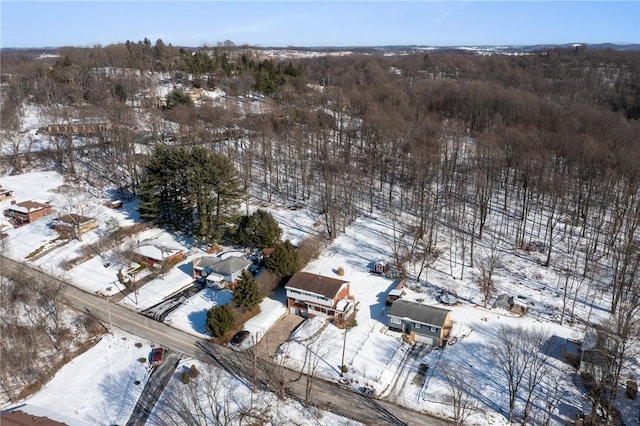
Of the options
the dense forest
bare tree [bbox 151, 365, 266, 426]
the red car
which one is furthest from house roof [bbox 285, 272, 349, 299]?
the red car

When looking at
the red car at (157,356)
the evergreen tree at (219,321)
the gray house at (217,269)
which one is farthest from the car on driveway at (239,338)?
the gray house at (217,269)

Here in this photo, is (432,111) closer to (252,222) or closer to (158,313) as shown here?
(252,222)

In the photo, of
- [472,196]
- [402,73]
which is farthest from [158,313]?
[402,73]

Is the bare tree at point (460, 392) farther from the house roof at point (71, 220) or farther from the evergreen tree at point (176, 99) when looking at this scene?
the evergreen tree at point (176, 99)

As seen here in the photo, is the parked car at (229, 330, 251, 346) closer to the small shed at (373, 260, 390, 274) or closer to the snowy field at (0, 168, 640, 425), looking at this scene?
the snowy field at (0, 168, 640, 425)

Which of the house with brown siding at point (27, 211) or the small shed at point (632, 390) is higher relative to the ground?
the house with brown siding at point (27, 211)

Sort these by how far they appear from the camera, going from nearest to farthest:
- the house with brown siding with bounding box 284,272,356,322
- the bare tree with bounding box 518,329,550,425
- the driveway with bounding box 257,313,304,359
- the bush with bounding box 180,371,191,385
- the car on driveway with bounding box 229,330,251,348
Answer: the bare tree with bounding box 518,329,550,425 < the bush with bounding box 180,371,191,385 < the driveway with bounding box 257,313,304,359 < the car on driveway with bounding box 229,330,251,348 < the house with brown siding with bounding box 284,272,356,322

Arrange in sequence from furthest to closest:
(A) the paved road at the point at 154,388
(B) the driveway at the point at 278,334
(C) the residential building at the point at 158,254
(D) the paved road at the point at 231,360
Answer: (C) the residential building at the point at 158,254 < (B) the driveway at the point at 278,334 < (D) the paved road at the point at 231,360 < (A) the paved road at the point at 154,388

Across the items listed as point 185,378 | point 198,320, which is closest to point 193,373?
point 185,378
